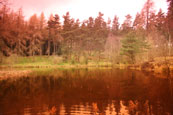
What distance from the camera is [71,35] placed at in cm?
5966

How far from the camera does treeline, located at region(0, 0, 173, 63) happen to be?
46156mm

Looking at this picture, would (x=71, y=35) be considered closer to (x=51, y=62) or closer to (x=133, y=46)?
(x=51, y=62)

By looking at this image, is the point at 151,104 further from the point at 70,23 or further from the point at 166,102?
the point at 70,23

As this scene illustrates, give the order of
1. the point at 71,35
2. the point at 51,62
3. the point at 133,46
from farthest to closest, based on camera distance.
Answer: the point at 71,35, the point at 51,62, the point at 133,46

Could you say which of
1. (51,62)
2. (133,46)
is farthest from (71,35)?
(133,46)

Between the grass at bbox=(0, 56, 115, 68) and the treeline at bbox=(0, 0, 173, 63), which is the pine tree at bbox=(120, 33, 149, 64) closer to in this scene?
the treeline at bbox=(0, 0, 173, 63)

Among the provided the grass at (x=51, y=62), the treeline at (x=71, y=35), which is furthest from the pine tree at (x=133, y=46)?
the grass at (x=51, y=62)

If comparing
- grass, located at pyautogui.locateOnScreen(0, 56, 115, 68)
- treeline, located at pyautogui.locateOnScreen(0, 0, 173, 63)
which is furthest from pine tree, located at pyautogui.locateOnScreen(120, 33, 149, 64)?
grass, located at pyautogui.locateOnScreen(0, 56, 115, 68)

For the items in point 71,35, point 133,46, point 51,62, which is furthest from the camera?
point 71,35

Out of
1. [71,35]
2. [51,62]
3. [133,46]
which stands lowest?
[51,62]

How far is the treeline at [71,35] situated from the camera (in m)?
46.2

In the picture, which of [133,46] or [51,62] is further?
[51,62]

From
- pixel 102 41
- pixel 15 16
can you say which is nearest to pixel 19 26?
pixel 15 16

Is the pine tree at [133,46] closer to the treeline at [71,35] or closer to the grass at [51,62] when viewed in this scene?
the treeline at [71,35]
